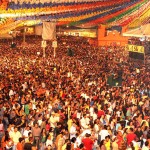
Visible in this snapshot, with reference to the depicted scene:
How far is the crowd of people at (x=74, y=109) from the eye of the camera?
10523 mm

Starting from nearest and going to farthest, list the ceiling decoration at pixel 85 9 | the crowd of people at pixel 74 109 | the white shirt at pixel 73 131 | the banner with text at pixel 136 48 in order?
the crowd of people at pixel 74 109
the white shirt at pixel 73 131
the ceiling decoration at pixel 85 9
the banner with text at pixel 136 48

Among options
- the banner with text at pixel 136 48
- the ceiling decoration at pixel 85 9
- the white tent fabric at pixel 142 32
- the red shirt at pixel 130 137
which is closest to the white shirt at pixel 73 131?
the red shirt at pixel 130 137

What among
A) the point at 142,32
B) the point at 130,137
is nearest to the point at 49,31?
the point at 142,32

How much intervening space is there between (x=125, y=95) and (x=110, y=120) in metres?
4.60

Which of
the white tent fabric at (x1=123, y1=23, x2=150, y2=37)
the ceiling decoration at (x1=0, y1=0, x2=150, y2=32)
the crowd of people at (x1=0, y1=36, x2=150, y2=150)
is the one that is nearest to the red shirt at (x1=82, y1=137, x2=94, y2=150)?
the crowd of people at (x1=0, y1=36, x2=150, y2=150)

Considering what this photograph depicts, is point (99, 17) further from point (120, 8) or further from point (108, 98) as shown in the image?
point (108, 98)

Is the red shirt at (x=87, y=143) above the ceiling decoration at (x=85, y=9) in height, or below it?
below

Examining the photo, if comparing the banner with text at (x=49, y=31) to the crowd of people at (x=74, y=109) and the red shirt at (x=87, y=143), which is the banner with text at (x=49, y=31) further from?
the red shirt at (x=87, y=143)

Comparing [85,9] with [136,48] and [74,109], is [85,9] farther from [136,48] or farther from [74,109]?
[74,109]

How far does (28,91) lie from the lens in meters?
17.3

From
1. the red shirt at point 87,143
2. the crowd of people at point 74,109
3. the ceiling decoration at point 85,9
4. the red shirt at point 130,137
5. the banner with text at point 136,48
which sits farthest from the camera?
the banner with text at point 136,48

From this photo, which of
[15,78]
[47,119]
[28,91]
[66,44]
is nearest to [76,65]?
[15,78]

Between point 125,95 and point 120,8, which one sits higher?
point 120,8

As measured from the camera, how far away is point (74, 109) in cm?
1378
